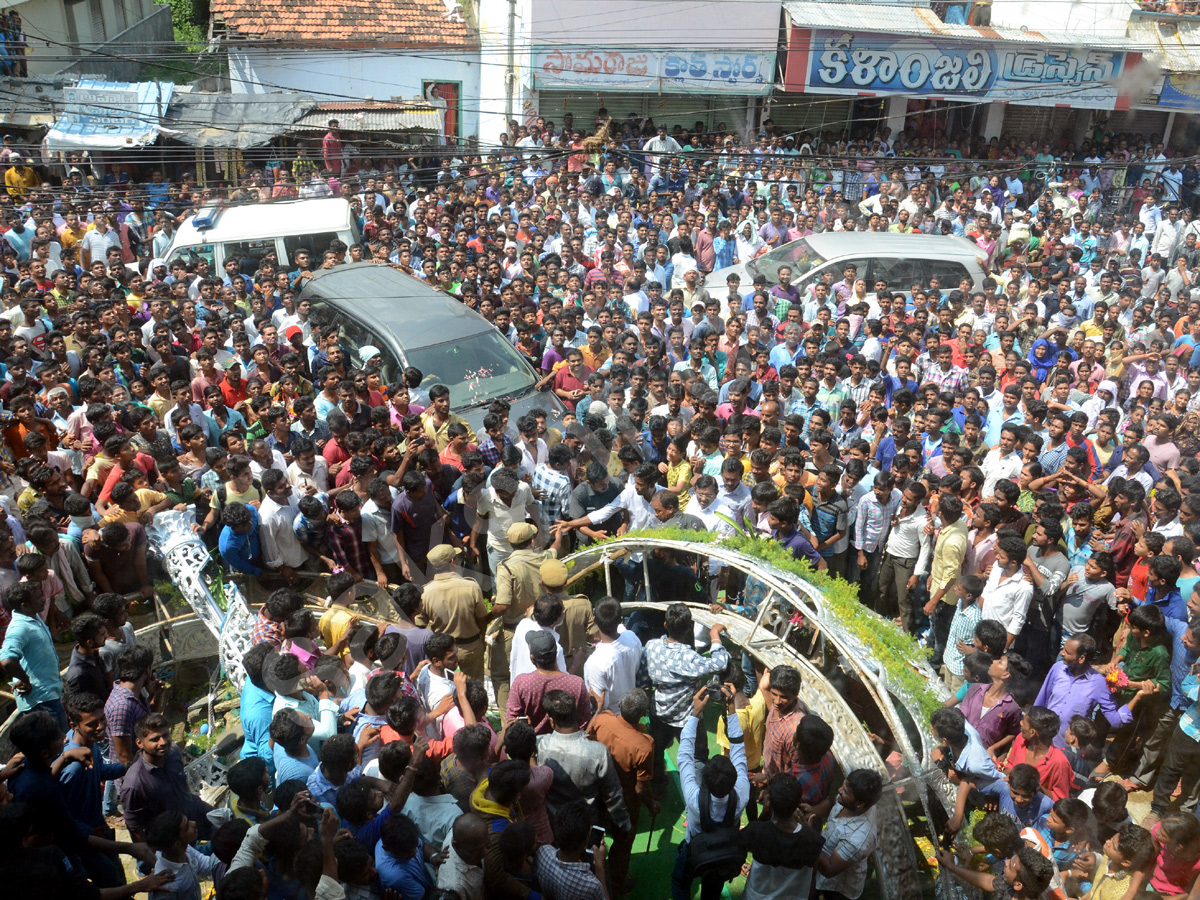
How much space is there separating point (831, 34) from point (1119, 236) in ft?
27.8

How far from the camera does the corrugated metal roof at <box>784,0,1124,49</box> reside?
69.2ft

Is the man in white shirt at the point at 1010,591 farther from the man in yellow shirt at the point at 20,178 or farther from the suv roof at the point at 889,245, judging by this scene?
the man in yellow shirt at the point at 20,178

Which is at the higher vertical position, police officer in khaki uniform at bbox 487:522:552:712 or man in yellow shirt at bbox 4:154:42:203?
man in yellow shirt at bbox 4:154:42:203

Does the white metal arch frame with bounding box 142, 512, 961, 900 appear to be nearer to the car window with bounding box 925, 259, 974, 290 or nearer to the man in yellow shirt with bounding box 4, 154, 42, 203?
the car window with bounding box 925, 259, 974, 290

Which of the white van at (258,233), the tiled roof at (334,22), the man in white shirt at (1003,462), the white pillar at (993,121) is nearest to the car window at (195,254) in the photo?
the white van at (258,233)

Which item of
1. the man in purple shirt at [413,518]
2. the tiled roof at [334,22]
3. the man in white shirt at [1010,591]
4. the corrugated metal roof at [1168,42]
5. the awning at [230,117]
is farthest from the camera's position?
the corrugated metal roof at [1168,42]

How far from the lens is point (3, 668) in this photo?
5.17 meters

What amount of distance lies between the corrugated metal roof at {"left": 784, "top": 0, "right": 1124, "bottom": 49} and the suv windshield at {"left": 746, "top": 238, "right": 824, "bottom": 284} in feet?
32.4

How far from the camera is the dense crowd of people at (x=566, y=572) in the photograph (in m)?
4.17

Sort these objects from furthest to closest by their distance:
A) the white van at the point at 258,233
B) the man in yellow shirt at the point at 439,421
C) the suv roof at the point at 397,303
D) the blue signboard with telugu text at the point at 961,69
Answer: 1. the blue signboard with telugu text at the point at 961,69
2. the white van at the point at 258,233
3. the suv roof at the point at 397,303
4. the man in yellow shirt at the point at 439,421

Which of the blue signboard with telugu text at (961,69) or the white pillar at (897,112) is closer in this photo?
the blue signboard with telugu text at (961,69)

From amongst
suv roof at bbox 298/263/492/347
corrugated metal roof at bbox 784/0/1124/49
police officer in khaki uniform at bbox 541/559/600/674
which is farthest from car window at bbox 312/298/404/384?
corrugated metal roof at bbox 784/0/1124/49

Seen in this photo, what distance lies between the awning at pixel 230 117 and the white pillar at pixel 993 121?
16.0 metres

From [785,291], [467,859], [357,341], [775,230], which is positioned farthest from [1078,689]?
[775,230]
